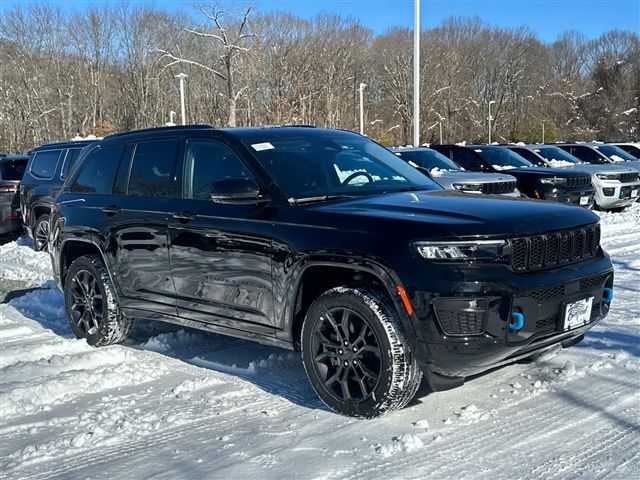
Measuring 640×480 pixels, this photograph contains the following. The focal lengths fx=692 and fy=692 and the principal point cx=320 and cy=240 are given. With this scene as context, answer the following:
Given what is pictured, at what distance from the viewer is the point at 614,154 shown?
1989 cm

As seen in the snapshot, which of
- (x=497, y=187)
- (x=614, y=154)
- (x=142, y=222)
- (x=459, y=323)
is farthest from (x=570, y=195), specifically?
(x=459, y=323)

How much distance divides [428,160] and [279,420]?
1037cm

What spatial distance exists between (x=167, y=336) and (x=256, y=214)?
2224 millimetres

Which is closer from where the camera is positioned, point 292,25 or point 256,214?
point 256,214

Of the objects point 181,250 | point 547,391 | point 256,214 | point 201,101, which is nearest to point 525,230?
point 547,391

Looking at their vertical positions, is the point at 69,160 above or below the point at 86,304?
above

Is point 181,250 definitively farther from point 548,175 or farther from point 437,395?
point 548,175

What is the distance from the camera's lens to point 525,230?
13.0 feet

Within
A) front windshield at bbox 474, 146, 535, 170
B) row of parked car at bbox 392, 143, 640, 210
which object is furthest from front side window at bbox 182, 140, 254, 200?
front windshield at bbox 474, 146, 535, 170

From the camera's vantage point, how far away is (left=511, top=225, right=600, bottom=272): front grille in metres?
3.93

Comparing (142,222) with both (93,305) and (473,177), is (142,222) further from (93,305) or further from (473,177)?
(473,177)

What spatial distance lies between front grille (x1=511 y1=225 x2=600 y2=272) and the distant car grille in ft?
25.7

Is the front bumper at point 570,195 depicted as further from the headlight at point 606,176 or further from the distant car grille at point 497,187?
the distant car grille at point 497,187

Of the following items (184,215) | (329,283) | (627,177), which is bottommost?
(329,283)
